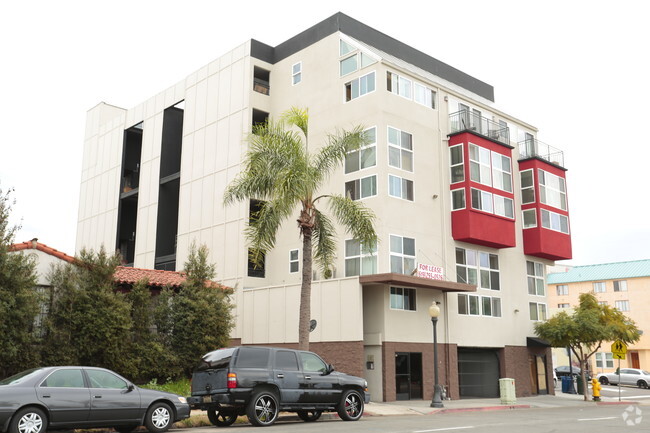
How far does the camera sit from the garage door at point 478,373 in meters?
31.5

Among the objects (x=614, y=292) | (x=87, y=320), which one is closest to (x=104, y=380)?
(x=87, y=320)

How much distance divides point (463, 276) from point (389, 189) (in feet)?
20.8

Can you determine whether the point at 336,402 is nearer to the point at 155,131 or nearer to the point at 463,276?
the point at 463,276

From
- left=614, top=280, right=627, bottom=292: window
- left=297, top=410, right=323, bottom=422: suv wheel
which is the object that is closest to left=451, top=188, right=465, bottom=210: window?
left=297, top=410, right=323, bottom=422: suv wheel

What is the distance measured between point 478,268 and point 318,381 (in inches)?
705

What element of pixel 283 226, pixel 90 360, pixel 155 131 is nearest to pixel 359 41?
pixel 283 226

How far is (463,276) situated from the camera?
1243 inches

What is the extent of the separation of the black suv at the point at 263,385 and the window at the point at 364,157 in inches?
559

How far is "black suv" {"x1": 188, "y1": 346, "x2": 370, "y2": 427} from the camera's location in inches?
589

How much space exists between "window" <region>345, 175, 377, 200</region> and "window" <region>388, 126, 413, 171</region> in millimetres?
1245

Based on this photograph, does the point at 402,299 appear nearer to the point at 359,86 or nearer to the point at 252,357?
the point at 359,86

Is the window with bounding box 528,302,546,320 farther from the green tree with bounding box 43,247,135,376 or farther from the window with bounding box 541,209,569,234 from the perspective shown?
the green tree with bounding box 43,247,135,376

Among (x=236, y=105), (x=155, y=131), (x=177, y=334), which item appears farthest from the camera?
(x=155, y=131)

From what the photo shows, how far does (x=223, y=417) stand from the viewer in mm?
16141
